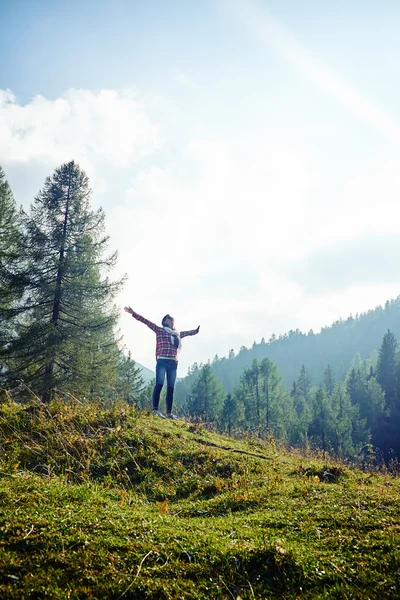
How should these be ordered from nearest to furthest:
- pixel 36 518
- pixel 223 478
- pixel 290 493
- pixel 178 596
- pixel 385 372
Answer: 1. pixel 178 596
2. pixel 36 518
3. pixel 290 493
4. pixel 223 478
5. pixel 385 372

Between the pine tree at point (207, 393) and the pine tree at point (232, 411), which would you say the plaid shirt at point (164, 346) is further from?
the pine tree at point (232, 411)

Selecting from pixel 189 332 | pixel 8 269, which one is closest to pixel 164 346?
pixel 189 332

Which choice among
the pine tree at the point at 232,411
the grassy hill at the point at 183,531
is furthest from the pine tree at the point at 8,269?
the pine tree at the point at 232,411

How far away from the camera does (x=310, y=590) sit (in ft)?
7.87

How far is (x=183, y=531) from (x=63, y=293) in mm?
15239

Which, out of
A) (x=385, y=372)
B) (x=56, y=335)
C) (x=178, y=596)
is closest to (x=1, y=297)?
(x=56, y=335)

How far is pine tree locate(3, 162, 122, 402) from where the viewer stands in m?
16.3

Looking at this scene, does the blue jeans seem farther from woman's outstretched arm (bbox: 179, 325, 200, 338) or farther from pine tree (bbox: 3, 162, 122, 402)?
pine tree (bbox: 3, 162, 122, 402)

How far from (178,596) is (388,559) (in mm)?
1572

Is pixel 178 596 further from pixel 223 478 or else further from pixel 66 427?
pixel 66 427

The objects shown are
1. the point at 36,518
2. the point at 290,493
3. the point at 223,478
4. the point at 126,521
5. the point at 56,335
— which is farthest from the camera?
the point at 56,335

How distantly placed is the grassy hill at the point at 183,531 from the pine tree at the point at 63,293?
1052 cm

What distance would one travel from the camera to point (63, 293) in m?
17.0

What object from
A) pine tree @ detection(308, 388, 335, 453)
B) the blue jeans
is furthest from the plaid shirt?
pine tree @ detection(308, 388, 335, 453)
